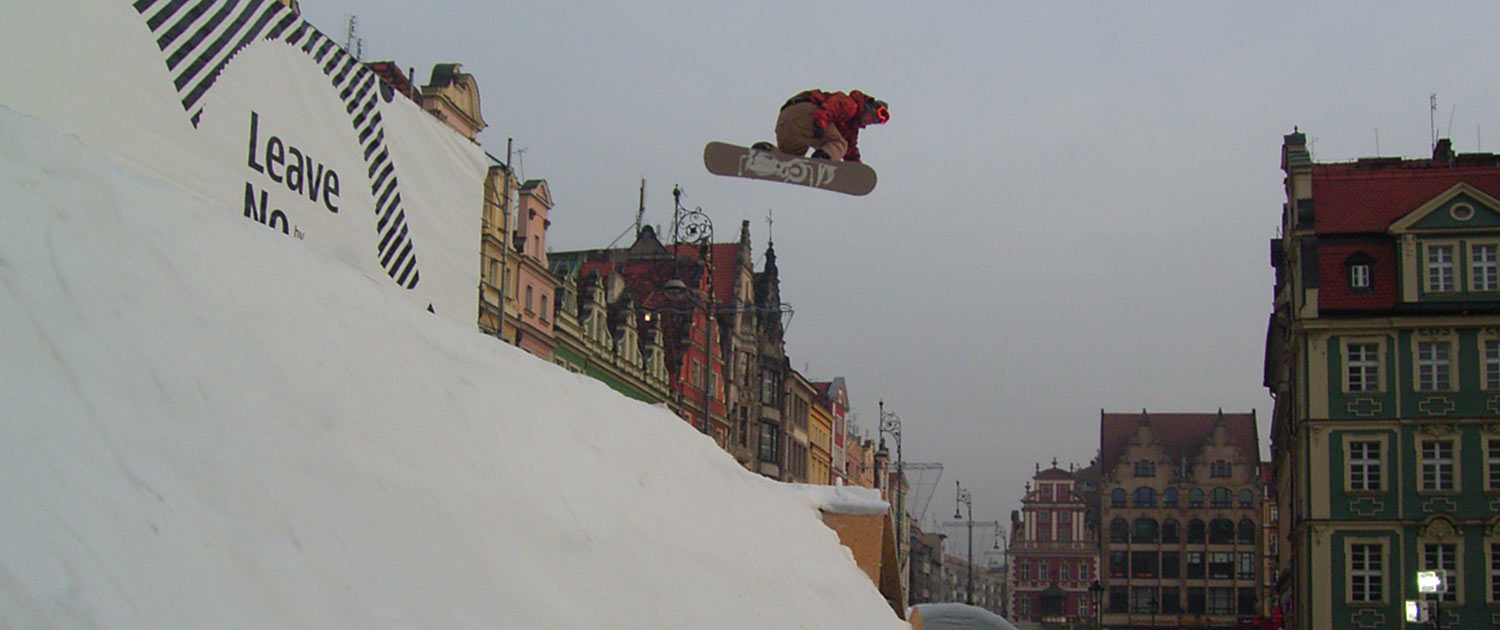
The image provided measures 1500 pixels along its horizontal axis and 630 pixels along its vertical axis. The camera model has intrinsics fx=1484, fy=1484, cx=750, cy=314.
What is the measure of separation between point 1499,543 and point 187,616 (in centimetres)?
4491

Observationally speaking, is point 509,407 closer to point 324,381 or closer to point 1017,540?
point 324,381

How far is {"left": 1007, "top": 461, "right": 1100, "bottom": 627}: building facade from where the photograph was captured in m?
127

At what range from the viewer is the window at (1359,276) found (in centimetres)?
4431

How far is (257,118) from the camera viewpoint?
10422 mm

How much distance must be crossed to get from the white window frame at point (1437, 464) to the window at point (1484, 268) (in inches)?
183

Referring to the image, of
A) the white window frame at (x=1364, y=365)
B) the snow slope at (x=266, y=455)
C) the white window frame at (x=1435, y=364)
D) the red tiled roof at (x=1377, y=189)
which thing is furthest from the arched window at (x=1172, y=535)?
the snow slope at (x=266, y=455)

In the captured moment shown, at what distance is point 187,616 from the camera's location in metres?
3.35

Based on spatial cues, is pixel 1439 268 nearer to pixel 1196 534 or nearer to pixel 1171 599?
pixel 1171 599

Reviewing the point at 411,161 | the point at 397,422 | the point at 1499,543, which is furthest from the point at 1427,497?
the point at 397,422

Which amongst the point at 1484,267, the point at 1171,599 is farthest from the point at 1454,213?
the point at 1171,599

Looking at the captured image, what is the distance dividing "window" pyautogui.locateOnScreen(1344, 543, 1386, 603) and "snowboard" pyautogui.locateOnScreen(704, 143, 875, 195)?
115 ft

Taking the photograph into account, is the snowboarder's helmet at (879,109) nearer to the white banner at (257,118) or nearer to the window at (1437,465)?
the white banner at (257,118)

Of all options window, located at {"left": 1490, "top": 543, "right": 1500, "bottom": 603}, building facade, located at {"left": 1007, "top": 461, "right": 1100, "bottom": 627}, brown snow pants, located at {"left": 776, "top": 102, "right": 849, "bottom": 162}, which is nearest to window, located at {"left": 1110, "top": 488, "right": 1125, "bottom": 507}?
building facade, located at {"left": 1007, "top": 461, "right": 1100, "bottom": 627}

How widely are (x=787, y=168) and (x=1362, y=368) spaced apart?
36.4 m
